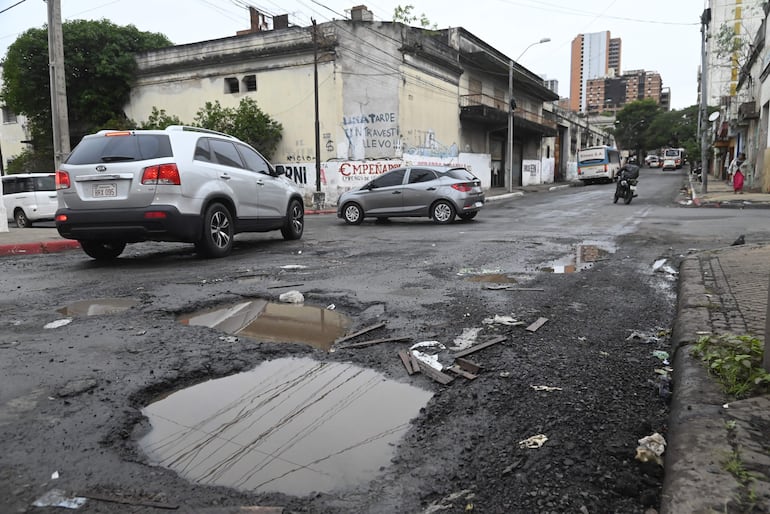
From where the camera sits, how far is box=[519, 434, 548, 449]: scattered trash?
2.43 meters

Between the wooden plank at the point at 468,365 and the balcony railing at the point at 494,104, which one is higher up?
the balcony railing at the point at 494,104

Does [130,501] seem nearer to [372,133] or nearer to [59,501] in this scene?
[59,501]

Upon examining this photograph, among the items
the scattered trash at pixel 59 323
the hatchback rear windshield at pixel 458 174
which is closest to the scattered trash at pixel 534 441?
the scattered trash at pixel 59 323

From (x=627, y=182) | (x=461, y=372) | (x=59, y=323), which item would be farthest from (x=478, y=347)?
(x=627, y=182)

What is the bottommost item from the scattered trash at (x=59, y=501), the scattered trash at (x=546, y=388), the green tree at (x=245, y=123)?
the scattered trash at (x=59, y=501)

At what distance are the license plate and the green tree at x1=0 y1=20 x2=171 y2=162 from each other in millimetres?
23508

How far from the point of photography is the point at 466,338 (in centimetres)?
393

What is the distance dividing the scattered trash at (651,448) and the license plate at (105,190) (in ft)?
21.3

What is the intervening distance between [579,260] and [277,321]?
4.71m

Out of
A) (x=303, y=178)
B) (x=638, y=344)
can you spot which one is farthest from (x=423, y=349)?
(x=303, y=178)

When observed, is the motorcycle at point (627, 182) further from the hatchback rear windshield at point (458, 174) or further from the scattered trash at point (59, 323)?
the scattered trash at point (59, 323)

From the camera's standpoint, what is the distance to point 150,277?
20.7 feet

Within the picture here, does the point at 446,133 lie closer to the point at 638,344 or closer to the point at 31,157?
the point at 31,157

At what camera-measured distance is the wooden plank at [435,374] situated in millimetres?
3186
